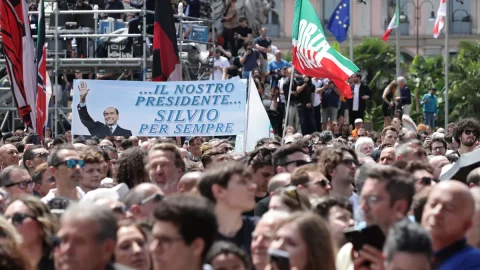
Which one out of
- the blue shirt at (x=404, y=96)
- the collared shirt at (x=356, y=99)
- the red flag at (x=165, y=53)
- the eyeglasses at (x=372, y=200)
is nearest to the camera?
the eyeglasses at (x=372, y=200)

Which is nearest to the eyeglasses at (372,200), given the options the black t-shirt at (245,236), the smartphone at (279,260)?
the black t-shirt at (245,236)

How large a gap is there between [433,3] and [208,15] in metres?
50.5

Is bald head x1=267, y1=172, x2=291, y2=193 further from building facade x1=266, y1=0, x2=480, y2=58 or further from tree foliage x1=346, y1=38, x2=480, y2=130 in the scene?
building facade x1=266, y1=0, x2=480, y2=58

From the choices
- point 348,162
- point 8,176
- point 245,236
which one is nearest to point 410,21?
point 348,162

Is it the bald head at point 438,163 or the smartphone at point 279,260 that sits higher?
the smartphone at point 279,260

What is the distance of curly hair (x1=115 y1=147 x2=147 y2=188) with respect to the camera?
1014cm

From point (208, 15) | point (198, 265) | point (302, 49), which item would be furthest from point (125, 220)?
point (208, 15)

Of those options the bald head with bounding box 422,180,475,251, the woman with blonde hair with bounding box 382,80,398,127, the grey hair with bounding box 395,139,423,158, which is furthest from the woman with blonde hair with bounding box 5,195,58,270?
the woman with blonde hair with bounding box 382,80,398,127

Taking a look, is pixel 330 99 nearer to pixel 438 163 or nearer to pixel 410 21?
pixel 438 163

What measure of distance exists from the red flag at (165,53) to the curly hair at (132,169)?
766 cm

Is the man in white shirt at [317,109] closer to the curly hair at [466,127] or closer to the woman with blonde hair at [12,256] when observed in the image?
the curly hair at [466,127]

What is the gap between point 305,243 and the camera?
6.02 metres

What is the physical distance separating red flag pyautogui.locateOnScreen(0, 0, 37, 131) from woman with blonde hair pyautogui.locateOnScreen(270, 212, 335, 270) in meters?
11.9

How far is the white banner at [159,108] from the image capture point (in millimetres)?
16531
